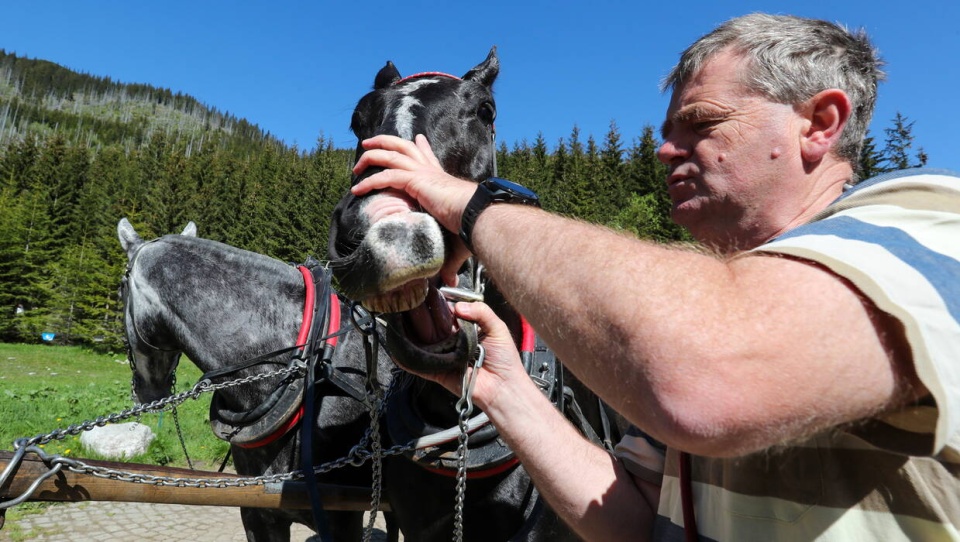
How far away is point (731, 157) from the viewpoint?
123cm

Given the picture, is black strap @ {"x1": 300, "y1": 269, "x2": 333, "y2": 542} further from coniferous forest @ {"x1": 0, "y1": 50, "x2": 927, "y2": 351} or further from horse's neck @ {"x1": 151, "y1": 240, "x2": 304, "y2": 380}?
coniferous forest @ {"x1": 0, "y1": 50, "x2": 927, "y2": 351}

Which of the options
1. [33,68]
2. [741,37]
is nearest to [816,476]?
[741,37]

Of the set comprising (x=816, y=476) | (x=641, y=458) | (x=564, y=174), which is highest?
(x=564, y=174)

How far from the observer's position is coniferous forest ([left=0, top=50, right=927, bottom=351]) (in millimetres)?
35938

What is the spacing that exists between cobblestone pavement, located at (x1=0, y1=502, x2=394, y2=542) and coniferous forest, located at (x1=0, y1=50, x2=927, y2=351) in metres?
12.6

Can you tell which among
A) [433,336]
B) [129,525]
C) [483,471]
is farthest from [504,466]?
[129,525]

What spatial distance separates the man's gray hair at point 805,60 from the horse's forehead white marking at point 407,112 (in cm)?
87

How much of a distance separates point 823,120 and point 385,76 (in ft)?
6.01

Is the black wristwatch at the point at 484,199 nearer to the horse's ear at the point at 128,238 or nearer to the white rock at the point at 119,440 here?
the horse's ear at the point at 128,238

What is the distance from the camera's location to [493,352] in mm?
1720

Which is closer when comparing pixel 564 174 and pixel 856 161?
pixel 856 161

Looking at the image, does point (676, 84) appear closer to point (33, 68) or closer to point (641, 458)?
point (641, 458)

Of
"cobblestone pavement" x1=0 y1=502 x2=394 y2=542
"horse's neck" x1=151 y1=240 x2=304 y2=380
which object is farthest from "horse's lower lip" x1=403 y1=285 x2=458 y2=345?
"cobblestone pavement" x1=0 y1=502 x2=394 y2=542

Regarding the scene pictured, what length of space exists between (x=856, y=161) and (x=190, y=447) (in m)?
9.45
